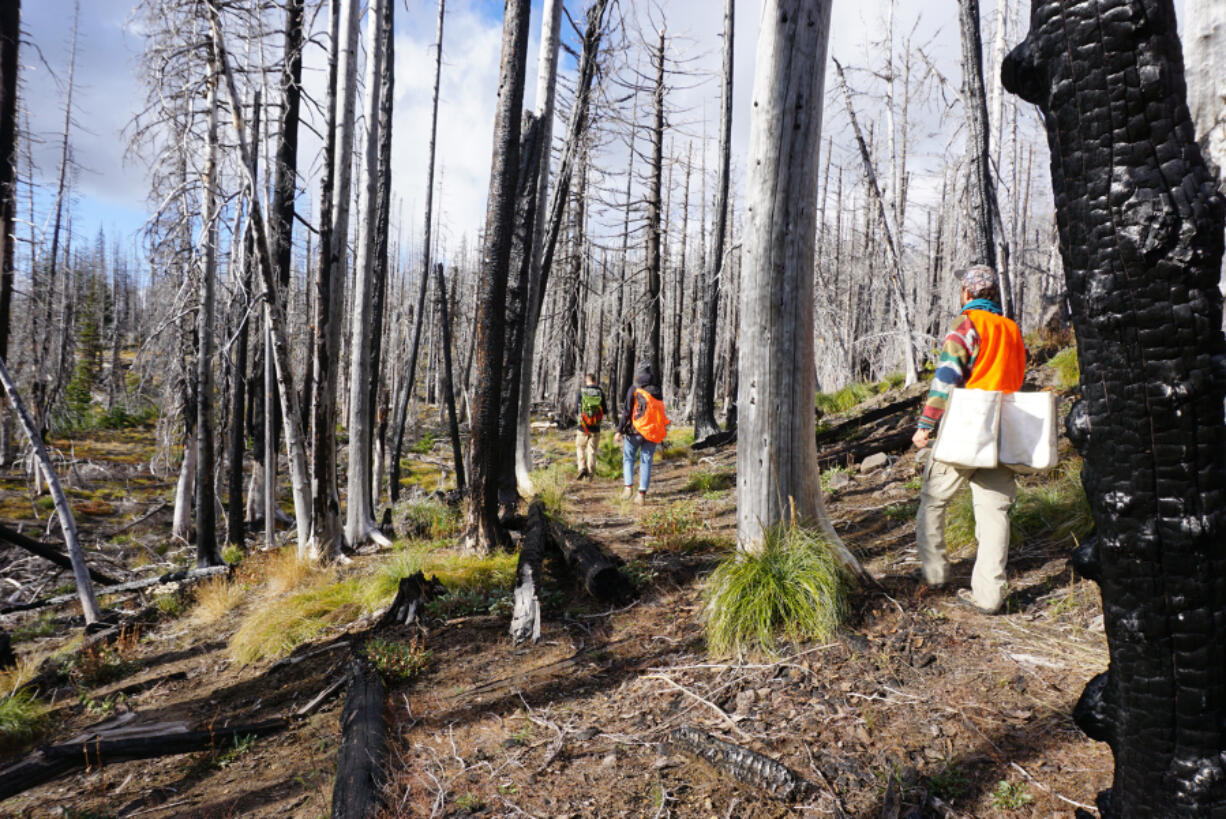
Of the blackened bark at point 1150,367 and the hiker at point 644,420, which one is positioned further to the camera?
the hiker at point 644,420

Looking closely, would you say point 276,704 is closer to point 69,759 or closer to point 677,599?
point 69,759

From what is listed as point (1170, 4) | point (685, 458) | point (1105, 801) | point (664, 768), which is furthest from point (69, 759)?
point (685, 458)

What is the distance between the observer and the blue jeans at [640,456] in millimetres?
8484

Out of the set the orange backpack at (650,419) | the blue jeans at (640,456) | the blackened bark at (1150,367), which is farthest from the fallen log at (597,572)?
the blackened bark at (1150,367)

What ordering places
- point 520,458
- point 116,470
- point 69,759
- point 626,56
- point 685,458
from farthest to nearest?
point 116,470, point 685,458, point 520,458, point 626,56, point 69,759

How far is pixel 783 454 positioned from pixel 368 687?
313 cm

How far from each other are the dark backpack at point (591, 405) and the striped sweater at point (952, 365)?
6638 mm

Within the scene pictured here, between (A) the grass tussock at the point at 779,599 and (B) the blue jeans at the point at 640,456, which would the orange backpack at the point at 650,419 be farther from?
(A) the grass tussock at the point at 779,599

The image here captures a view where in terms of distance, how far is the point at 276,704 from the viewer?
16.3ft

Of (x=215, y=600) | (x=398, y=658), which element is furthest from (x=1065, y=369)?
(x=215, y=600)

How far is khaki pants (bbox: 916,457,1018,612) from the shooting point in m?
3.81

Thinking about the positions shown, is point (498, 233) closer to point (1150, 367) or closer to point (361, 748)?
point (361, 748)

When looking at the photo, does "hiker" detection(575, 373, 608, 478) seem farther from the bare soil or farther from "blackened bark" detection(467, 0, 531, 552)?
the bare soil

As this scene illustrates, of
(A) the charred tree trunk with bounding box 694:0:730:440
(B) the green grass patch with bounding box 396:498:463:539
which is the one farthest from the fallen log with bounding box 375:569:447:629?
(A) the charred tree trunk with bounding box 694:0:730:440
